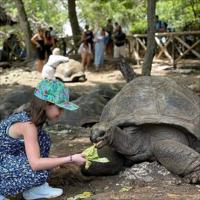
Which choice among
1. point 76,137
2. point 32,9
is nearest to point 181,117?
point 76,137

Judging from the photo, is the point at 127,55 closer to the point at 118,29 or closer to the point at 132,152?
the point at 118,29

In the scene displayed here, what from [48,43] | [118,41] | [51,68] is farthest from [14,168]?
[118,41]

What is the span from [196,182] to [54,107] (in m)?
1.42

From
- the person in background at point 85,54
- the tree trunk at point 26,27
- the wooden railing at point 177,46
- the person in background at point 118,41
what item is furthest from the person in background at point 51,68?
the tree trunk at point 26,27

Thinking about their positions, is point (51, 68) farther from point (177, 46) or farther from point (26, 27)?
point (26, 27)

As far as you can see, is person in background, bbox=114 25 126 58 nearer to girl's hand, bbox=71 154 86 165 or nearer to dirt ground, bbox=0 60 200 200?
dirt ground, bbox=0 60 200 200

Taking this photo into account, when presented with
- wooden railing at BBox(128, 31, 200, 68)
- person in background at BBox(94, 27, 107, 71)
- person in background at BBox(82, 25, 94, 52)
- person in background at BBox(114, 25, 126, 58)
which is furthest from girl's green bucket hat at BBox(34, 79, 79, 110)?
person in background at BBox(114, 25, 126, 58)

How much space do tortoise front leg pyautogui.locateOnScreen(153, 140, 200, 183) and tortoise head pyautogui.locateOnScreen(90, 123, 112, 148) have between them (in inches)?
21.5

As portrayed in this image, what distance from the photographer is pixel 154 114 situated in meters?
4.68

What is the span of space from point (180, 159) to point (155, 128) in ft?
1.68

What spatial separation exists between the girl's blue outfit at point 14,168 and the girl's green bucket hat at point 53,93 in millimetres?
227

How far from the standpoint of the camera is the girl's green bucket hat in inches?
142

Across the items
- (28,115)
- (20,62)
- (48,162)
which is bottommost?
(20,62)

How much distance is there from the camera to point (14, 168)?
3.77 m
